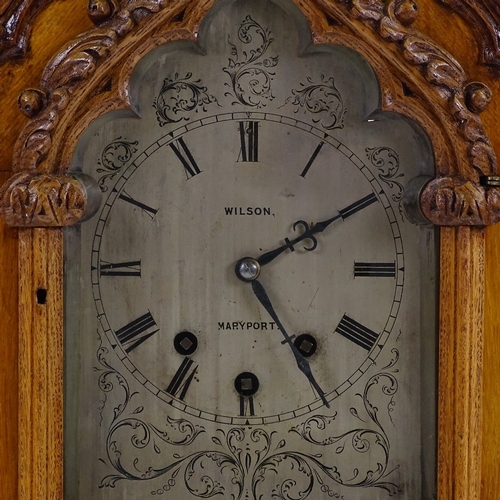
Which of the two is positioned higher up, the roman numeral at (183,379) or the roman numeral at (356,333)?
the roman numeral at (356,333)

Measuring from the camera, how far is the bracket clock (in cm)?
118

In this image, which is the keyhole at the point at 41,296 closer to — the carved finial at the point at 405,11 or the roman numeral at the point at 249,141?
the roman numeral at the point at 249,141

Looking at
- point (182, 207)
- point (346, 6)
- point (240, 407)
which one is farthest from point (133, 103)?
point (240, 407)

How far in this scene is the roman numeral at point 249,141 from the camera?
1.23 m

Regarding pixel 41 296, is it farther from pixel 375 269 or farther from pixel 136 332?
pixel 375 269

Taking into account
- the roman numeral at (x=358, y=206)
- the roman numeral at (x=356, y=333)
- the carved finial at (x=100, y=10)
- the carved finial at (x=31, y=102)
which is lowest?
the roman numeral at (x=356, y=333)

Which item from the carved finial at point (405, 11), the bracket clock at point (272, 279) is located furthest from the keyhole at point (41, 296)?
the carved finial at point (405, 11)

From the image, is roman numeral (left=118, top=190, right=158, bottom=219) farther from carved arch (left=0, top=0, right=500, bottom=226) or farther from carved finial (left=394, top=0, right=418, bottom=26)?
carved finial (left=394, top=0, right=418, bottom=26)

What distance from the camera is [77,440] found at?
1196 millimetres

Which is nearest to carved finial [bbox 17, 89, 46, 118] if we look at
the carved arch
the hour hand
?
the carved arch

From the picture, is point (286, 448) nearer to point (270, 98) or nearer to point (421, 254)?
point (421, 254)

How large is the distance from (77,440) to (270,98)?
54cm

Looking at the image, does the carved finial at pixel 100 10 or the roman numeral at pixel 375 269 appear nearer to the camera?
the carved finial at pixel 100 10

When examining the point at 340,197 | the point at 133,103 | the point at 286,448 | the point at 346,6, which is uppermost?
the point at 346,6
